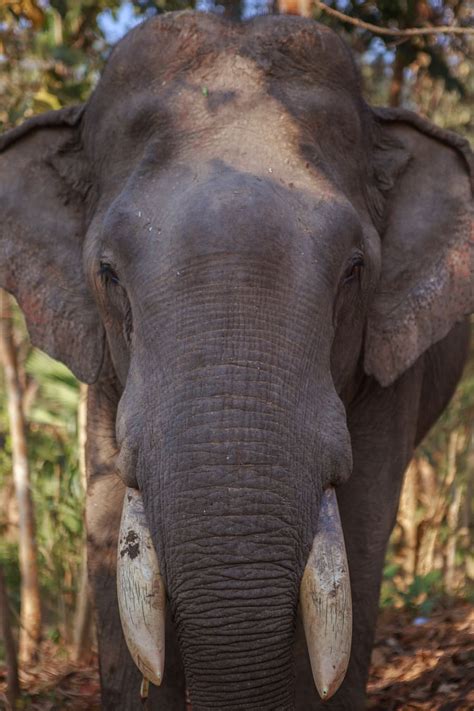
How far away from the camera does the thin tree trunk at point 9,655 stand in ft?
17.0

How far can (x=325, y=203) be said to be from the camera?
4.32m

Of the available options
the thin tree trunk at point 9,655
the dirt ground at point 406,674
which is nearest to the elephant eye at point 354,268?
the dirt ground at point 406,674

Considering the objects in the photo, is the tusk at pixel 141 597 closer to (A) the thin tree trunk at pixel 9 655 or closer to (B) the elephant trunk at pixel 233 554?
(B) the elephant trunk at pixel 233 554

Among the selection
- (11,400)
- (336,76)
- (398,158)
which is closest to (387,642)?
(11,400)

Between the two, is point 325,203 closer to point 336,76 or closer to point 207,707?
point 336,76

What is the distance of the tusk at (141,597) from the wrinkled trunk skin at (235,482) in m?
0.05

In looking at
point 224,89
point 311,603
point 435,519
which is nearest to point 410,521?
point 435,519

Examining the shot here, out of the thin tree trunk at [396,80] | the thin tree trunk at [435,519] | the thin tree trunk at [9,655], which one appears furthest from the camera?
the thin tree trunk at [435,519]

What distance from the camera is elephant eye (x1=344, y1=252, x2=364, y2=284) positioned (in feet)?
14.7

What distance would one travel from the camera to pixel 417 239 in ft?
16.9

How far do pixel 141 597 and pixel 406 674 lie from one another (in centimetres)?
283

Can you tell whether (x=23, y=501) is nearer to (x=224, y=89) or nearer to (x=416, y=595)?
(x=416, y=595)

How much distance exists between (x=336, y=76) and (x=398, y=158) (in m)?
0.51

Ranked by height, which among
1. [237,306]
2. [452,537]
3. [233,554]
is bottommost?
[452,537]
